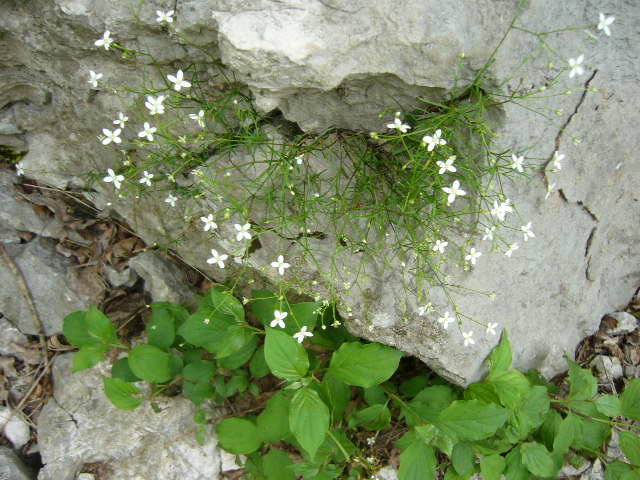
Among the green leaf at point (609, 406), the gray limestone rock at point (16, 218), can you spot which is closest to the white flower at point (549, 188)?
the green leaf at point (609, 406)

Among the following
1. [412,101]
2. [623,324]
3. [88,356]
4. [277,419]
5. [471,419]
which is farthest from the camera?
[623,324]

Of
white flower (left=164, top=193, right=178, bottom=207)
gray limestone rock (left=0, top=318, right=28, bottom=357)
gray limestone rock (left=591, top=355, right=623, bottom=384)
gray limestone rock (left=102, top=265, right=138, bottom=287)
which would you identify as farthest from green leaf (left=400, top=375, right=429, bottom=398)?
gray limestone rock (left=0, top=318, right=28, bottom=357)

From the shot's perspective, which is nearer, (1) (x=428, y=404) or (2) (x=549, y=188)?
(2) (x=549, y=188)

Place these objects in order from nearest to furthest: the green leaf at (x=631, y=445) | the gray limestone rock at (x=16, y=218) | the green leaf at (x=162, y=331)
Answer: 1. the green leaf at (x=631, y=445)
2. the green leaf at (x=162, y=331)
3. the gray limestone rock at (x=16, y=218)

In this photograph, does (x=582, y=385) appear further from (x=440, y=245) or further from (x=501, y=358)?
(x=440, y=245)

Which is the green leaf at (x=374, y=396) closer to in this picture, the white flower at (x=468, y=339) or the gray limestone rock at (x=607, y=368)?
the white flower at (x=468, y=339)

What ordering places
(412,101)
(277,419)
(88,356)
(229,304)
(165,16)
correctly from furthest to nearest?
(88,356), (277,419), (229,304), (412,101), (165,16)

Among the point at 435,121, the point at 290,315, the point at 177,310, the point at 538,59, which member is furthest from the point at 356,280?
the point at 538,59

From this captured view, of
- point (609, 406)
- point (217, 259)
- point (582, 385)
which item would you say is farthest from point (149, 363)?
point (609, 406)
